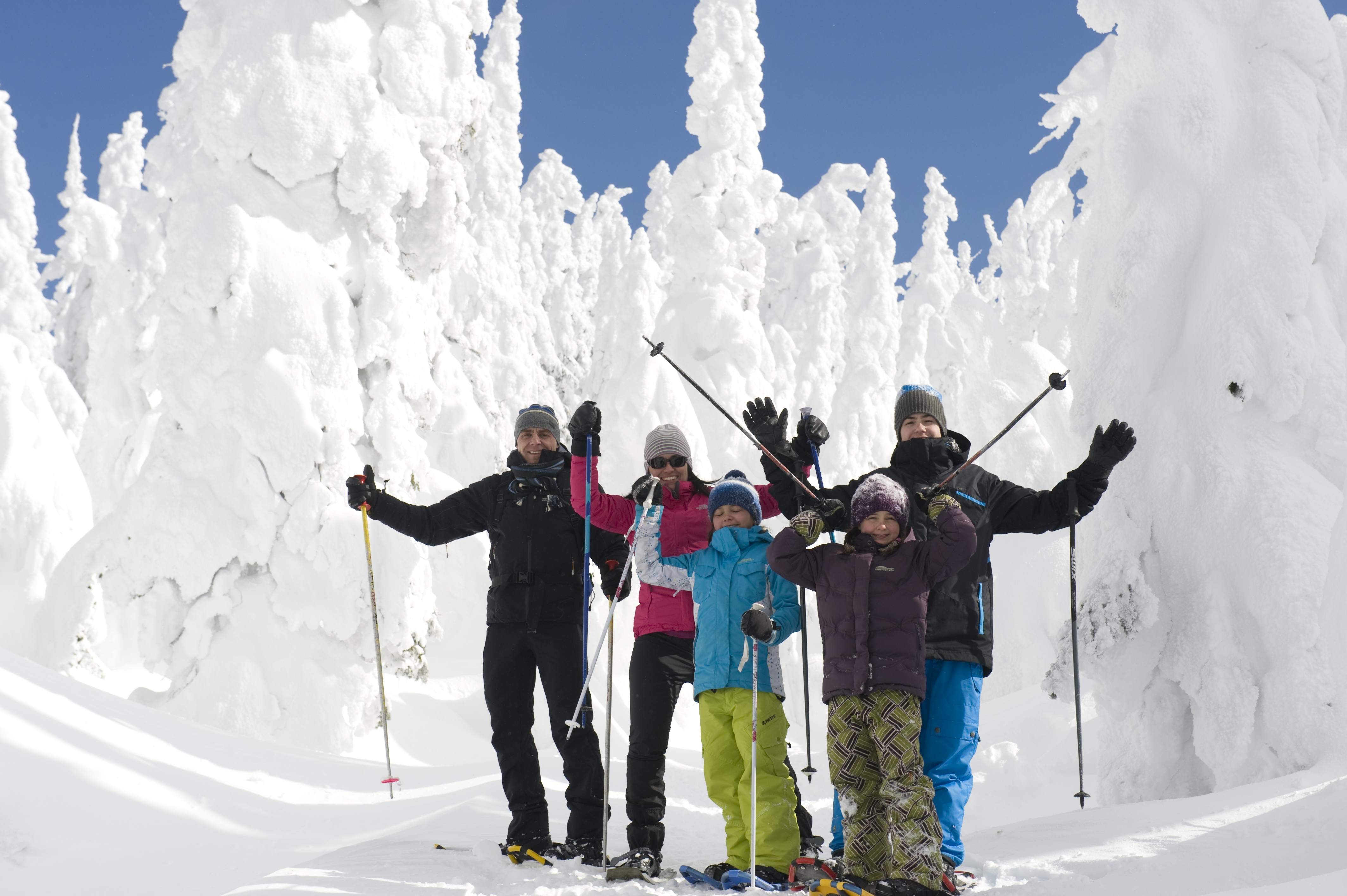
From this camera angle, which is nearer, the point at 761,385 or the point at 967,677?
the point at 967,677

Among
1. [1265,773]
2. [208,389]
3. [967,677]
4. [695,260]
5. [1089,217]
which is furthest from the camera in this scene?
[695,260]

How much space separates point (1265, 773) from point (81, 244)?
125 feet

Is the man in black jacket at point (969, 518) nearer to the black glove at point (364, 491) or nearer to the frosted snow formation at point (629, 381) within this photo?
the frosted snow formation at point (629, 381)

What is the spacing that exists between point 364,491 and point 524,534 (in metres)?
0.89

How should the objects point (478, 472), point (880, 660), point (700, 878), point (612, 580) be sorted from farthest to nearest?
point (478, 472)
point (612, 580)
point (700, 878)
point (880, 660)

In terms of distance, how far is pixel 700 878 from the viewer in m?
4.31

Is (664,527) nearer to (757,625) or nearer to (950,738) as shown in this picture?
(757,625)

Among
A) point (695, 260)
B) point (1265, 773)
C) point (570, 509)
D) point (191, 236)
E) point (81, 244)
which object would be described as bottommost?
point (1265, 773)

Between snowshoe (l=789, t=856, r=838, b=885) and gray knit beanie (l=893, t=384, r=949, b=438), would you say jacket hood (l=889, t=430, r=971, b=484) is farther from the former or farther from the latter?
snowshoe (l=789, t=856, r=838, b=885)

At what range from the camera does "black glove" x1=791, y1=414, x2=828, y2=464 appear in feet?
16.2

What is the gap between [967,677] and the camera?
14.0 feet

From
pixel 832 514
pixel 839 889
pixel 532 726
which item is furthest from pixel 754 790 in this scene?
pixel 532 726

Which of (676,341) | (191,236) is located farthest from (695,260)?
(191,236)

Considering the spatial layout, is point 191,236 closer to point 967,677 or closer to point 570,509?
point 570,509
